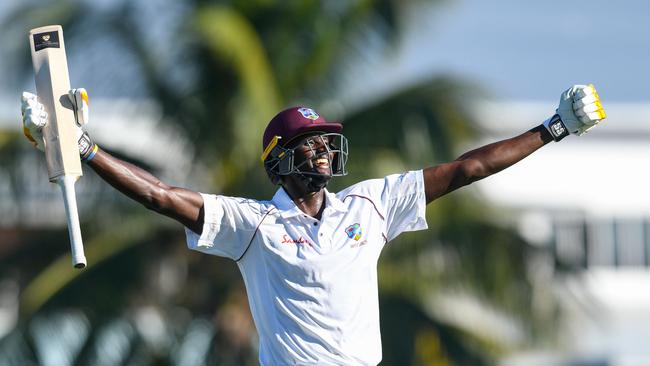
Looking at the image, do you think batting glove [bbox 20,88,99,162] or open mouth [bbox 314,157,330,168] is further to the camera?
open mouth [bbox 314,157,330,168]

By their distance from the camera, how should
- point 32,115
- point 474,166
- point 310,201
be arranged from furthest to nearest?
point 474,166 → point 310,201 → point 32,115

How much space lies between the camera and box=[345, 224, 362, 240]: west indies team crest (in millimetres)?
6570

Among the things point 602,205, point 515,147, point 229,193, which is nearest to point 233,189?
point 229,193

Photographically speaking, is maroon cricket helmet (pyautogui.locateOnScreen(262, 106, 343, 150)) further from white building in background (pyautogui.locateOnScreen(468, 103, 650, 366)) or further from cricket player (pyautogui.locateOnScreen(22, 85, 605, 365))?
white building in background (pyautogui.locateOnScreen(468, 103, 650, 366))

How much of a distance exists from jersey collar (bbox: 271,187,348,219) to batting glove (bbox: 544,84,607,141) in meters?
1.16

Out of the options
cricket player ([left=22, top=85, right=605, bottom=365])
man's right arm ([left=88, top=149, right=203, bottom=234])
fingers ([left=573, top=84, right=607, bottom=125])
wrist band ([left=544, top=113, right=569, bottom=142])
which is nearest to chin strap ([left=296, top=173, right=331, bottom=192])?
cricket player ([left=22, top=85, right=605, bottom=365])

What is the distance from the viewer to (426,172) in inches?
269

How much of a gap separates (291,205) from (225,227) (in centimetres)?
36

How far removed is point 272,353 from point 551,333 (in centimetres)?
1054

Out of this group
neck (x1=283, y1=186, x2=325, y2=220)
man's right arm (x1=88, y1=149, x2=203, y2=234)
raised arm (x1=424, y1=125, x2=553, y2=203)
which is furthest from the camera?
raised arm (x1=424, y1=125, x2=553, y2=203)

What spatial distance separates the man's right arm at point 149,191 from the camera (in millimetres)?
6332

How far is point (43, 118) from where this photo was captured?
20.6ft

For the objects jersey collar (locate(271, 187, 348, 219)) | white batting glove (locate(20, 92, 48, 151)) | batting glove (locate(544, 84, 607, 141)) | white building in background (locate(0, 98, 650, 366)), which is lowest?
white building in background (locate(0, 98, 650, 366))

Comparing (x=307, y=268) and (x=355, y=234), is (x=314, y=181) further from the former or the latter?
(x=307, y=268)
